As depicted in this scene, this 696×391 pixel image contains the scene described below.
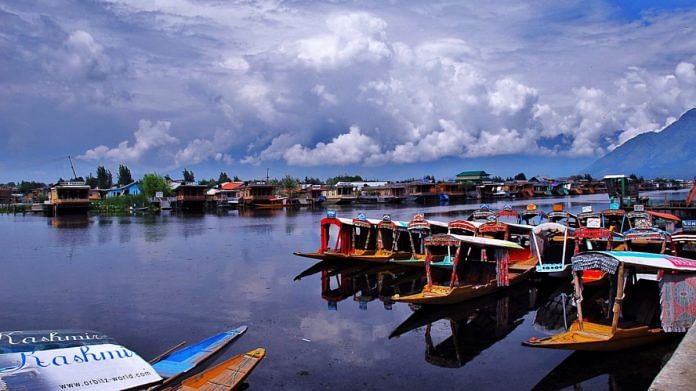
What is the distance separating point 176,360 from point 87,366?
238 centimetres

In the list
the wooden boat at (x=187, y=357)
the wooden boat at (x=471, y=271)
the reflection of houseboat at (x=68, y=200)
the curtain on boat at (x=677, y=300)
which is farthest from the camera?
the reflection of houseboat at (x=68, y=200)

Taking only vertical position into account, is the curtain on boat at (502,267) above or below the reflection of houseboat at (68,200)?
below

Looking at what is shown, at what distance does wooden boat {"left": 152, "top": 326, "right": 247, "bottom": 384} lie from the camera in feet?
30.9

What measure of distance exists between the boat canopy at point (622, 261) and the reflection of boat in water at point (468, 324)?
328 centimetres

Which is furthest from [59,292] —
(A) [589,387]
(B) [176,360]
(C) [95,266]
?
(A) [589,387]

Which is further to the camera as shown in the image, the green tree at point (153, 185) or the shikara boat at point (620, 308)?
the green tree at point (153, 185)

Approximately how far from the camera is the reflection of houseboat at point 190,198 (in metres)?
76.2

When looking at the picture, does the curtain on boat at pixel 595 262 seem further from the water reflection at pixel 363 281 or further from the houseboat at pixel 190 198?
the houseboat at pixel 190 198

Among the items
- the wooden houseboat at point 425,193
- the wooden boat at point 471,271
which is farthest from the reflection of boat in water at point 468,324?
the wooden houseboat at point 425,193

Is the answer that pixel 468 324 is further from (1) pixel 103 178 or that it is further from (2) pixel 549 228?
(1) pixel 103 178

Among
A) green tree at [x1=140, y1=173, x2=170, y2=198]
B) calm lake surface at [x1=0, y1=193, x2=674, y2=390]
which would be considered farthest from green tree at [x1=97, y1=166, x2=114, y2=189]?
calm lake surface at [x1=0, y1=193, x2=674, y2=390]

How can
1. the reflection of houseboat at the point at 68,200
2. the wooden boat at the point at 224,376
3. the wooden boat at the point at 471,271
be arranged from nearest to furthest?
the wooden boat at the point at 224,376
the wooden boat at the point at 471,271
the reflection of houseboat at the point at 68,200

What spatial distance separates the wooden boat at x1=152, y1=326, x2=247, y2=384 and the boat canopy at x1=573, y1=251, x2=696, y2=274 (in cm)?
784

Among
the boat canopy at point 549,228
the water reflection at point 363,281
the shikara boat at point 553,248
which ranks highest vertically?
the boat canopy at point 549,228
